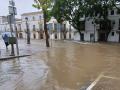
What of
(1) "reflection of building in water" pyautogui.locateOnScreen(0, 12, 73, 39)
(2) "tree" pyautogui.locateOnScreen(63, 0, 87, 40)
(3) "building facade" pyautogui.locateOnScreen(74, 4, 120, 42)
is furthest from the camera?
(1) "reflection of building in water" pyautogui.locateOnScreen(0, 12, 73, 39)

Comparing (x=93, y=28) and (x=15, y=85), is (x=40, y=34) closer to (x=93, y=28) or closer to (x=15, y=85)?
(x=93, y=28)

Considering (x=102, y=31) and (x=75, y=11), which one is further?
(x=102, y=31)

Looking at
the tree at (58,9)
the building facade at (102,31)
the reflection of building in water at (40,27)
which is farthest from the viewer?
the reflection of building in water at (40,27)

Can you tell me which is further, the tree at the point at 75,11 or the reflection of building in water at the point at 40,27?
the reflection of building in water at the point at 40,27

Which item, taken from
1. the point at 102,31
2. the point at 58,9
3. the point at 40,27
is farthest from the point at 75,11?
the point at 40,27

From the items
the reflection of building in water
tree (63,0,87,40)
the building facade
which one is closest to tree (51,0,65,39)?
tree (63,0,87,40)

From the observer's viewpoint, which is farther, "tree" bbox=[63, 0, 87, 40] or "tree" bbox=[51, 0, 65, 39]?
"tree" bbox=[51, 0, 65, 39]

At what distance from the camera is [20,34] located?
83625 millimetres

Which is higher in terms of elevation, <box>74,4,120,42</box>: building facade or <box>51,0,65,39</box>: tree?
<box>51,0,65,39</box>: tree

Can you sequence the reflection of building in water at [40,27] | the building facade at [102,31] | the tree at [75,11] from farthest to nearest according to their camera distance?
the reflection of building in water at [40,27] < the building facade at [102,31] < the tree at [75,11]

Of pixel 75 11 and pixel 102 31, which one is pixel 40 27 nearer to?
pixel 75 11

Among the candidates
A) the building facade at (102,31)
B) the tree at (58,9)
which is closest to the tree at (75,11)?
the tree at (58,9)

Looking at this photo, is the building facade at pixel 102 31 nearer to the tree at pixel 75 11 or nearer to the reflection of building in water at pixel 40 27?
the tree at pixel 75 11

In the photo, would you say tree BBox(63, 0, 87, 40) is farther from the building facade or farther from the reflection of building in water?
the reflection of building in water
